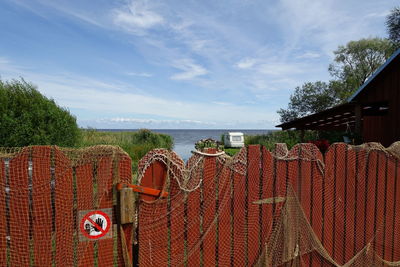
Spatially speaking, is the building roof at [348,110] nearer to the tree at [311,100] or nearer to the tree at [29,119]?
the tree at [29,119]

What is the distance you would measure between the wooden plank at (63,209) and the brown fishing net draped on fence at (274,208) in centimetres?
53

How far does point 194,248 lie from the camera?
2.42 metres

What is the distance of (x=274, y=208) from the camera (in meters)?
2.81

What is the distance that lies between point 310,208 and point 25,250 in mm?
2771

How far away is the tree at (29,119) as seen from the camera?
7.69m

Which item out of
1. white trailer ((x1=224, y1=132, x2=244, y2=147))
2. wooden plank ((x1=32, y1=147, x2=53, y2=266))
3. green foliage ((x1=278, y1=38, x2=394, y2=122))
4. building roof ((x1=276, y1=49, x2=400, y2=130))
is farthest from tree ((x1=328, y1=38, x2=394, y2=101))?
wooden plank ((x1=32, y1=147, x2=53, y2=266))

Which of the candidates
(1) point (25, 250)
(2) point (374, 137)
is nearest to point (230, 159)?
(1) point (25, 250)

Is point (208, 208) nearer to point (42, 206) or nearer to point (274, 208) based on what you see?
point (274, 208)

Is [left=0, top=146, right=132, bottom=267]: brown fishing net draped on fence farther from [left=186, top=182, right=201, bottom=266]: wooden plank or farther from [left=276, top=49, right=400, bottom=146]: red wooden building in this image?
[left=276, top=49, right=400, bottom=146]: red wooden building

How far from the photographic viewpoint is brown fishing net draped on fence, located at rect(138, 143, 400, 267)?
229 cm

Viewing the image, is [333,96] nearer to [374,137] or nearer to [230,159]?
[374,137]

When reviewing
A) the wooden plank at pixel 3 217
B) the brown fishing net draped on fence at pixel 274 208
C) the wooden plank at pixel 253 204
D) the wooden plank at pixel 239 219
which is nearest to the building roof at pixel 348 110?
the brown fishing net draped on fence at pixel 274 208

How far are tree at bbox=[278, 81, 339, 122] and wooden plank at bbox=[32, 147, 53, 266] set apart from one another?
131ft

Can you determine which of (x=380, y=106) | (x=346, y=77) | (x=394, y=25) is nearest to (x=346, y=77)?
(x=346, y=77)
